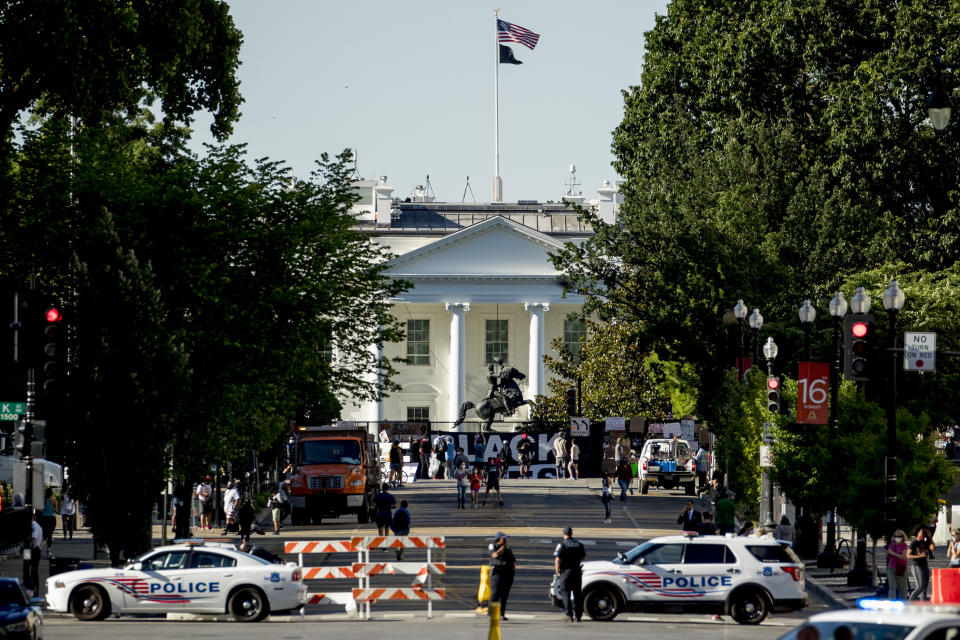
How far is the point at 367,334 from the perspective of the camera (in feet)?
159

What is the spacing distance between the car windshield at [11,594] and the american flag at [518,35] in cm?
7533

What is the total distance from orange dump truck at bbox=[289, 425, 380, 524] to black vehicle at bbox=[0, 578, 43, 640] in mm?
26649

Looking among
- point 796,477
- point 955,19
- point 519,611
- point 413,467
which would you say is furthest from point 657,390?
point 519,611

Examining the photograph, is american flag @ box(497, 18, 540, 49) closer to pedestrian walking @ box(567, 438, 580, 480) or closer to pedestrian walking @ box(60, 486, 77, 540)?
pedestrian walking @ box(567, 438, 580, 480)

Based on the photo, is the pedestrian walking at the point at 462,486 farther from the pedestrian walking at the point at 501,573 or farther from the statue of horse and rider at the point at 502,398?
the statue of horse and rider at the point at 502,398

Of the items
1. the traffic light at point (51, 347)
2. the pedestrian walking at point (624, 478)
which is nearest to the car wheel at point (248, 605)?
the traffic light at point (51, 347)

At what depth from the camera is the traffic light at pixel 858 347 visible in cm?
2695

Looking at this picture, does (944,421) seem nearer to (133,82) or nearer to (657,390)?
(657,390)

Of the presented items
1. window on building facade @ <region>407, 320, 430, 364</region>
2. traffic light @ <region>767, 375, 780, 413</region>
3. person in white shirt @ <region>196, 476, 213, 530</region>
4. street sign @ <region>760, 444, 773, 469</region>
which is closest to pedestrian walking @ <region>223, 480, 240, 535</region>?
person in white shirt @ <region>196, 476, 213, 530</region>

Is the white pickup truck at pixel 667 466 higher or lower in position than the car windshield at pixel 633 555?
higher

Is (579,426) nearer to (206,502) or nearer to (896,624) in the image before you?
(206,502)

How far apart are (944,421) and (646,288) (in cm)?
1291

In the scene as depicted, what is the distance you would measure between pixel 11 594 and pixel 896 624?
11.7 meters

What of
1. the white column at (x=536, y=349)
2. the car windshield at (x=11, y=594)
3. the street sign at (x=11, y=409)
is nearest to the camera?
the car windshield at (x=11, y=594)
